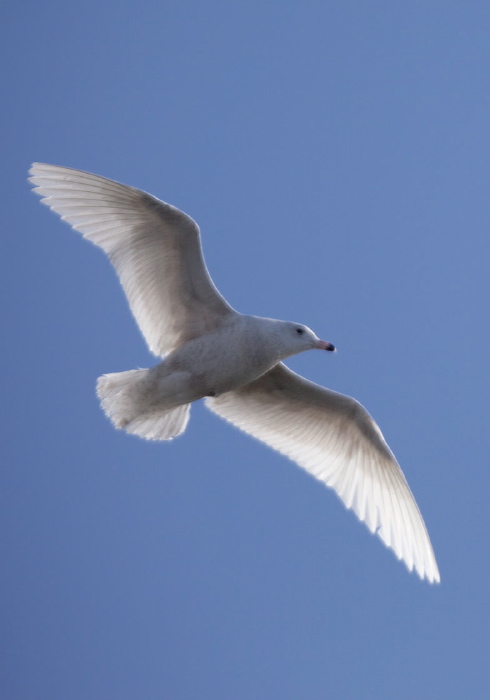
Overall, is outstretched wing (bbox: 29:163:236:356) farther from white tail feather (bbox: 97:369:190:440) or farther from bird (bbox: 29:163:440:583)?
white tail feather (bbox: 97:369:190:440)

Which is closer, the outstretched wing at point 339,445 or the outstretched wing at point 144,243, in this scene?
the outstretched wing at point 144,243

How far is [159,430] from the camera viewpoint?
945 centimetres

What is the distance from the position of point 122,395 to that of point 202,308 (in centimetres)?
94

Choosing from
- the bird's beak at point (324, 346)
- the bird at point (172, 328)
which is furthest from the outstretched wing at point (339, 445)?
the bird's beak at point (324, 346)

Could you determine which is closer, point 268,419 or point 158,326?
point 158,326

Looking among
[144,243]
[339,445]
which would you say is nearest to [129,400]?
[144,243]

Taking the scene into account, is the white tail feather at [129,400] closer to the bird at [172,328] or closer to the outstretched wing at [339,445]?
the bird at [172,328]

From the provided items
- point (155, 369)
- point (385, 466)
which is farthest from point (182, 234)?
point (385, 466)

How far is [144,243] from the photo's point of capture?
917 centimetres

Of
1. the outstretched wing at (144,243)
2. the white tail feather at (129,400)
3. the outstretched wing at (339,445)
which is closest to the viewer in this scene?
the outstretched wing at (144,243)

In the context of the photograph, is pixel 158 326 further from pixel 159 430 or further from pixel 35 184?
pixel 35 184

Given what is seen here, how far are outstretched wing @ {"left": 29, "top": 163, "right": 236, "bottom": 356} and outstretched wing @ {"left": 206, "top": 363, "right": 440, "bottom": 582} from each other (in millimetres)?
976

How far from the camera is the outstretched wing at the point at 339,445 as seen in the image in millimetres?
10070

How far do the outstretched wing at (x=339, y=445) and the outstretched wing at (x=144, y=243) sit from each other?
976 mm
